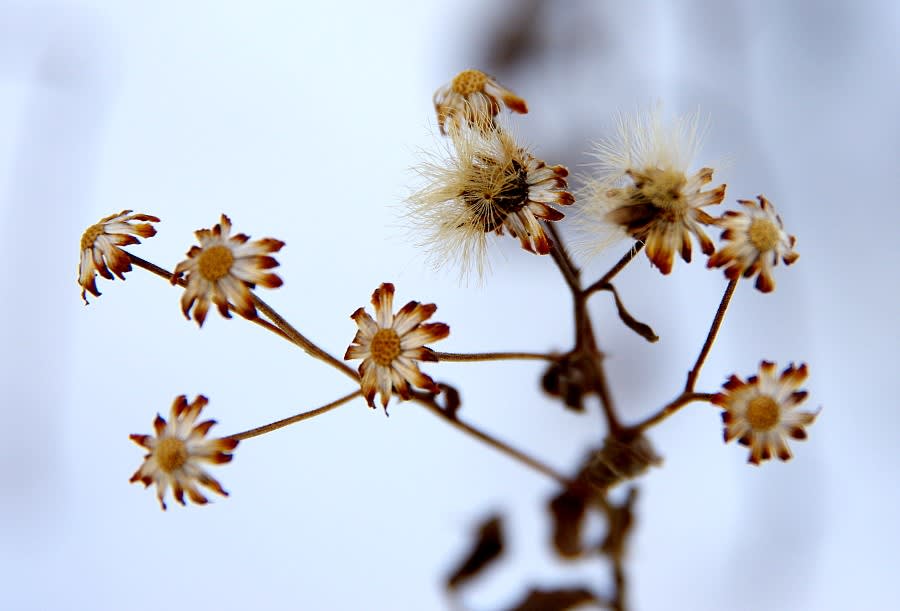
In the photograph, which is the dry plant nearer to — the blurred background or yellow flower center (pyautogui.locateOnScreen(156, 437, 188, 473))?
yellow flower center (pyautogui.locateOnScreen(156, 437, 188, 473))

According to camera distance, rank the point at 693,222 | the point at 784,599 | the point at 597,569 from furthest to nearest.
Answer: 1. the point at 784,599
2. the point at 597,569
3. the point at 693,222

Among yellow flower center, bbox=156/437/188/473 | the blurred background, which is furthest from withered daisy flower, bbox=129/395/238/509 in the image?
the blurred background

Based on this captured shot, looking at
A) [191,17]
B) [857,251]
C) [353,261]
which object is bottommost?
[353,261]

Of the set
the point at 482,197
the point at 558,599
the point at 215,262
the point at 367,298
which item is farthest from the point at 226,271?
the point at 367,298

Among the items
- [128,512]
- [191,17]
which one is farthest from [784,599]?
[191,17]

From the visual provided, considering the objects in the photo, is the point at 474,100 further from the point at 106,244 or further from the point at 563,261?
the point at 106,244

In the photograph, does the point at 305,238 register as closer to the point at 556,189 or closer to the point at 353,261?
the point at 353,261
